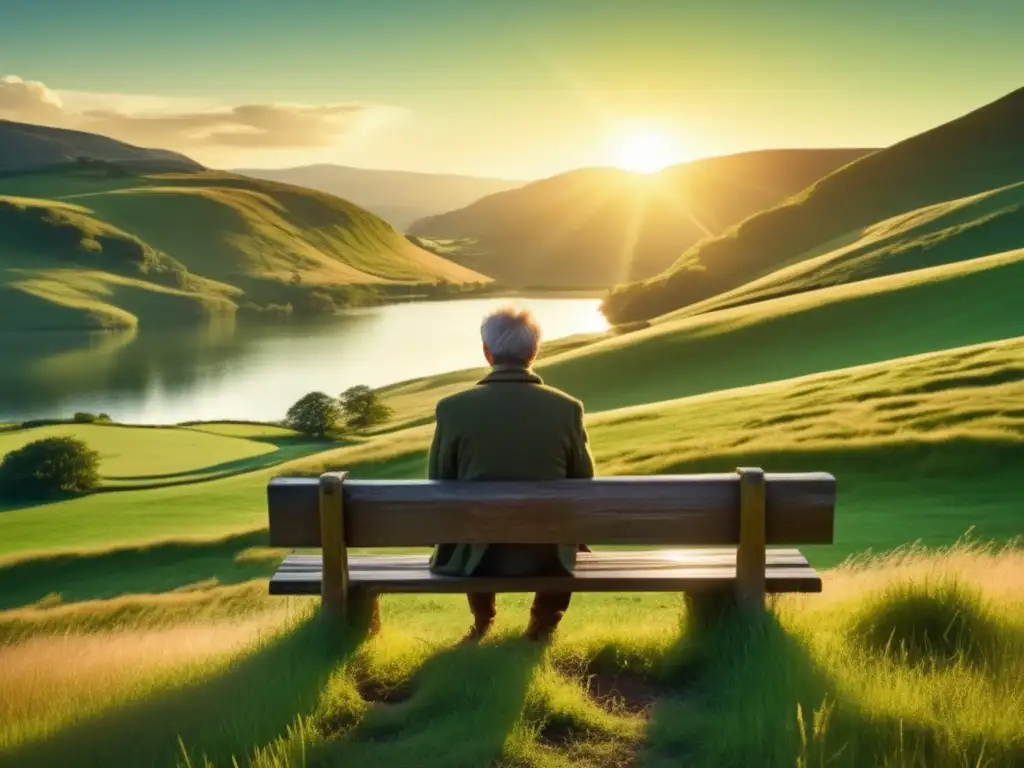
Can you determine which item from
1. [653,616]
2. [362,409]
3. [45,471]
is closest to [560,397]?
[653,616]

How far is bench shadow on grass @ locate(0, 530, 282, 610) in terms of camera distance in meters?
23.8

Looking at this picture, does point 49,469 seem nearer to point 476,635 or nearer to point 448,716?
point 476,635

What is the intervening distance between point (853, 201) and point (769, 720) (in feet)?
500

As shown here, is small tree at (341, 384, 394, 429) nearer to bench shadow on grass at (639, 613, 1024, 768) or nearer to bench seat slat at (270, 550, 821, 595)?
bench seat slat at (270, 550, 821, 595)

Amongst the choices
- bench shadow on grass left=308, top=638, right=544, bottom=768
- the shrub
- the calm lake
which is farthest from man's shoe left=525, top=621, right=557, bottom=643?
the shrub

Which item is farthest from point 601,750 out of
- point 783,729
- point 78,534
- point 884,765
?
point 78,534

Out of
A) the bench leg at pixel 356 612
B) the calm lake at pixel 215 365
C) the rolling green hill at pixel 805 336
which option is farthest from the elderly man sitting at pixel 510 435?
the calm lake at pixel 215 365

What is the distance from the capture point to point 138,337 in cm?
17750

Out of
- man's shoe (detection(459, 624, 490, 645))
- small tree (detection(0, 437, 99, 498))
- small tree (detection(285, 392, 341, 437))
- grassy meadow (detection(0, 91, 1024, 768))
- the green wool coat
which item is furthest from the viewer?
small tree (detection(285, 392, 341, 437))

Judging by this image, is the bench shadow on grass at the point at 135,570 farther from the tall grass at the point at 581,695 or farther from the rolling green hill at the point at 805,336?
the rolling green hill at the point at 805,336

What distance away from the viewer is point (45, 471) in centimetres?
5003

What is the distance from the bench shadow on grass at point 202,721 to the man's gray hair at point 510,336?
7.36 feet

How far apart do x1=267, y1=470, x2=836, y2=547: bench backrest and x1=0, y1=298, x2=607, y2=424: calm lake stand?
258 feet

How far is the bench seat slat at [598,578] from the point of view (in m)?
6.52
